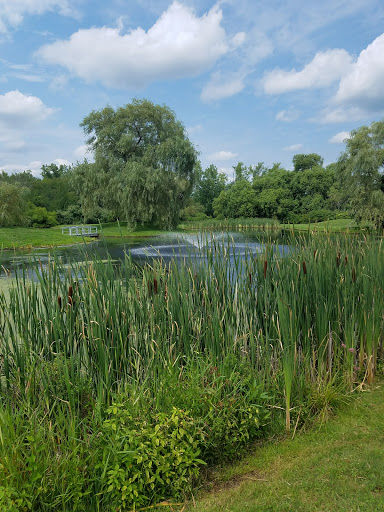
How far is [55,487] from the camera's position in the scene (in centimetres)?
218

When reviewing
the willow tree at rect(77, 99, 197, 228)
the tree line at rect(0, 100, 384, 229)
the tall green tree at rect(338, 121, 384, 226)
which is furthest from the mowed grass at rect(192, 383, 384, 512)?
the willow tree at rect(77, 99, 197, 228)

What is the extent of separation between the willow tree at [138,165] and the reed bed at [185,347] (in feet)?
81.6

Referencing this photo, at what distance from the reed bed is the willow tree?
24862 millimetres

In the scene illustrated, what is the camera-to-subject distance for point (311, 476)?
97.8 inches

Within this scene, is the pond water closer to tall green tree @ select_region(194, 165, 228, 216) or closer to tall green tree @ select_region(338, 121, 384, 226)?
tall green tree @ select_region(338, 121, 384, 226)

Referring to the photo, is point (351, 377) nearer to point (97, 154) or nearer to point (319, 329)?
point (319, 329)

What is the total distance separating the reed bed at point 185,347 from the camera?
2539 mm

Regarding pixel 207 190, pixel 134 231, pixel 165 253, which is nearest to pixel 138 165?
pixel 134 231

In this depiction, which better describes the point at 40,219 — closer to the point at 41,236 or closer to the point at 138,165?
the point at 41,236

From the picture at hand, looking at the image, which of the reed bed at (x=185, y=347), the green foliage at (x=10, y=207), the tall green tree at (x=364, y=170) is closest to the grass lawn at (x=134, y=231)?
the green foliage at (x=10, y=207)

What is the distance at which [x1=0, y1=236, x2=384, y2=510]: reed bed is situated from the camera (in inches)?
100.0

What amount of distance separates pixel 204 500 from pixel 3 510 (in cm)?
113

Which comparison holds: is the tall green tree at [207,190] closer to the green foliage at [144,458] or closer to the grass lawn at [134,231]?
the grass lawn at [134,231]

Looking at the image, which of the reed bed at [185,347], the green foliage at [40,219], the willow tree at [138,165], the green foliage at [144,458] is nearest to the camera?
the green foliage at [144,458]
